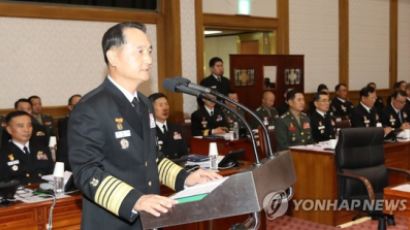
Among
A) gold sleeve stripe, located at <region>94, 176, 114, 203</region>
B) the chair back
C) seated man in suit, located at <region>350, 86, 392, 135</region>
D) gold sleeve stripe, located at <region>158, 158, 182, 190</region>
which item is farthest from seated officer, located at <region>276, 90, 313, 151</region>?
gold sleeve stripe, located at <region>94, 176, 114, 203</region>

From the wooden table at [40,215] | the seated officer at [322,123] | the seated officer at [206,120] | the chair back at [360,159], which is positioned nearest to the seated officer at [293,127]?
the seated officer at [322,123]

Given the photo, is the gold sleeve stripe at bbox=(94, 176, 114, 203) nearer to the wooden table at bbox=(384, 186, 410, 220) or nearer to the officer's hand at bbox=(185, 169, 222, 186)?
the officer's hand at bbox=(185, 169, 222, 186)

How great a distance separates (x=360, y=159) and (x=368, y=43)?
7733mm

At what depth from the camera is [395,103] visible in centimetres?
781

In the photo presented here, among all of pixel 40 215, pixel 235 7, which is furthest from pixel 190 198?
pixel 235 7

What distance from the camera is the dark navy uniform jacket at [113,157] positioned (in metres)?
1.57

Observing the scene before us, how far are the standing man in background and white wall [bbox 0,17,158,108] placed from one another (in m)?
5.33

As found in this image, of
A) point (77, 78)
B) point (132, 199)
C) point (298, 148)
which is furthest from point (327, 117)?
point (132, 199)

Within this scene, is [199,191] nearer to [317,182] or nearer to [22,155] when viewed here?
[22,155]

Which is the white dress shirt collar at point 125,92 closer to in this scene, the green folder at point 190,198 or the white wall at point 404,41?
the green folder at point 190,198

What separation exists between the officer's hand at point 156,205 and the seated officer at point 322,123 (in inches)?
206

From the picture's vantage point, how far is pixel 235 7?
29.5 ft

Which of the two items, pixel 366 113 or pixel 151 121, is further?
pixel 366 113

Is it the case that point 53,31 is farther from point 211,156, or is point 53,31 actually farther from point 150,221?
point 150,221
